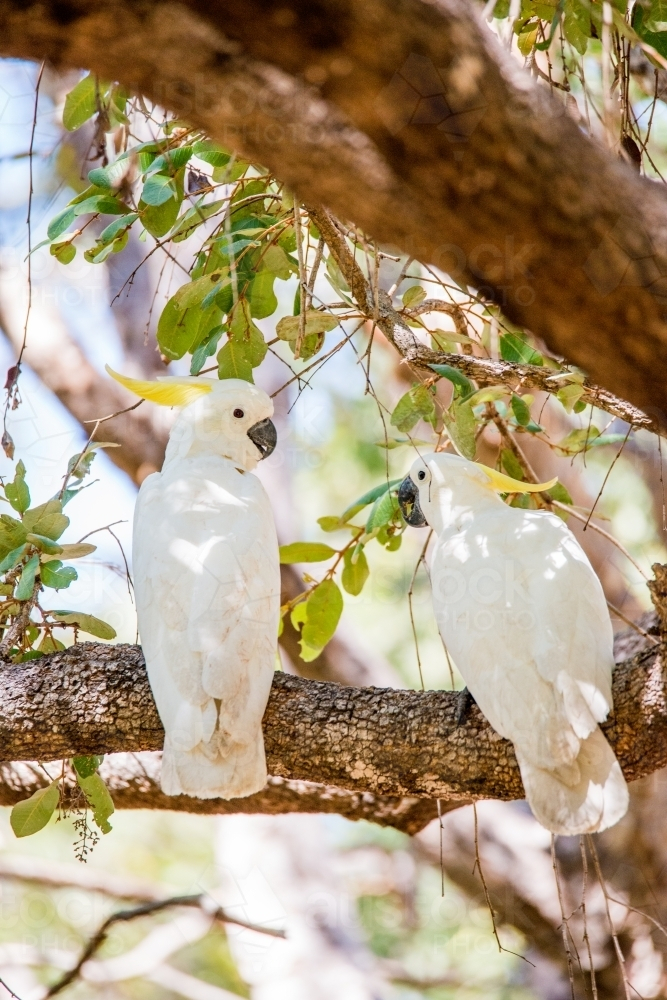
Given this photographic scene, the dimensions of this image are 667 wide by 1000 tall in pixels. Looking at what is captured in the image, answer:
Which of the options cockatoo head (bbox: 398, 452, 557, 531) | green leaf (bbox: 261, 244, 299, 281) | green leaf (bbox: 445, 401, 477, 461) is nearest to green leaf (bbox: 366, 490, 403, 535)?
cockatoo head (bbox: 398, 452, 557, 531)

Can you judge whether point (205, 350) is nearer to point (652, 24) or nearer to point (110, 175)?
point (110, 175)

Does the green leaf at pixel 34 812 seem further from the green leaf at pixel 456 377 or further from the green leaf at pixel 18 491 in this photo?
the green leaf at pixel 456 377

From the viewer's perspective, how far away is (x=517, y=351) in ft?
8.80

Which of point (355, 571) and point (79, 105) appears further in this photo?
point (355, 571)

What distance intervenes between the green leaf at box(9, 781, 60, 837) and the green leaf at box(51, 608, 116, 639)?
0.44 metres

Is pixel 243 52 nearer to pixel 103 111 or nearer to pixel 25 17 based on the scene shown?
pixel 25 17

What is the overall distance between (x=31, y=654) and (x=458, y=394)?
137 cm

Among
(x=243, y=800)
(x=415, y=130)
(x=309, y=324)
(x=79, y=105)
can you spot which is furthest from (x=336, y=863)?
(x=415, y=130)

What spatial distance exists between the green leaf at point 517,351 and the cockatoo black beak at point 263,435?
76 centimetres

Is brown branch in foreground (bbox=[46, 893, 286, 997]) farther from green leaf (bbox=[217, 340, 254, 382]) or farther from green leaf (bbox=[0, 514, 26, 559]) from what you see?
green leaf (bbox=[217, 340, 254, 382])

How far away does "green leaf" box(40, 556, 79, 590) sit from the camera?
2.33m

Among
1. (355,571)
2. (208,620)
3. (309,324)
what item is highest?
(309,324)

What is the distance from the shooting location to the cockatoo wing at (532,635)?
2002mm

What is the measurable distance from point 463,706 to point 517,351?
1049mm
